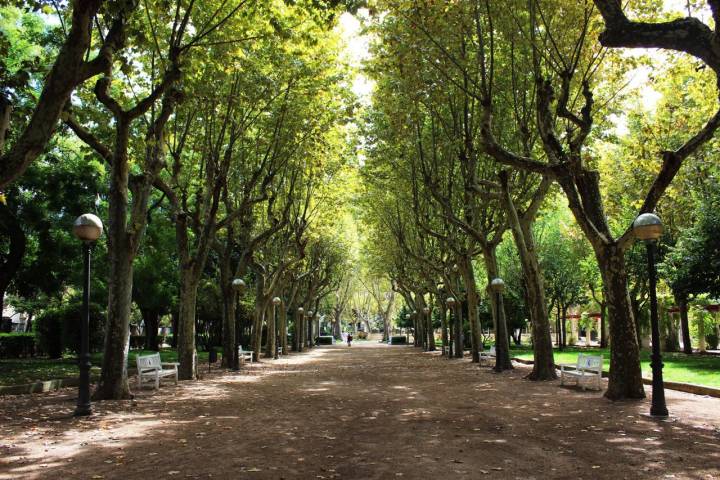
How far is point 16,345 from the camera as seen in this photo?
26.2 metres

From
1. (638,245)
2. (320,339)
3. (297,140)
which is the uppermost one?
(297,140)

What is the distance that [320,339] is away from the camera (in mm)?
56719

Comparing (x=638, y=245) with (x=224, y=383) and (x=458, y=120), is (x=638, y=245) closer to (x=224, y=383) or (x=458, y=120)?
(x=458, y=120)

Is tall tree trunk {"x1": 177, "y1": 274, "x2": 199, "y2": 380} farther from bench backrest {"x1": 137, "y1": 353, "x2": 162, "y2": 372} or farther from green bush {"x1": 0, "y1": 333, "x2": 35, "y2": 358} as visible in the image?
green bush {"x1": 0, "y1": 333, "x2": 35, "y2": 358}

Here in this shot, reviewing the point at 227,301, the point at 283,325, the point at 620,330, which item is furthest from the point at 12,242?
the point at 620,330

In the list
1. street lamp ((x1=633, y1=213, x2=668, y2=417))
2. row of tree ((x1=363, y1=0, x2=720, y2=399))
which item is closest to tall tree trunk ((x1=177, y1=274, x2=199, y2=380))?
row of tree ((x1=363, y1=0, x2=720, y2=399))

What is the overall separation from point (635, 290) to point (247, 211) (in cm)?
1979

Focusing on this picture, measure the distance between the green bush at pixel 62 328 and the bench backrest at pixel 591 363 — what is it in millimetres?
18902

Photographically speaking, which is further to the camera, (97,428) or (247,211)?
(247,211)

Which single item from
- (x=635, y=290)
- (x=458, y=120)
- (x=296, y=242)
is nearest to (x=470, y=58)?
(x=458, y=120)

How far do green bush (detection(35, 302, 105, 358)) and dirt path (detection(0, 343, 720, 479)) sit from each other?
1243 cm

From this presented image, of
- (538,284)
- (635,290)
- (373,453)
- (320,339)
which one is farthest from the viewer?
(320,339)

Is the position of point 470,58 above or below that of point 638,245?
above

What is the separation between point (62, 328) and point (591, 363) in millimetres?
20884
